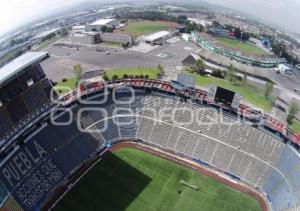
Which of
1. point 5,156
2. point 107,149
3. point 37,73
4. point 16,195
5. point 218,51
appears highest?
point 37,73

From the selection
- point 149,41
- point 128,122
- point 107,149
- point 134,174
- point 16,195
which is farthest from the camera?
point 149,41

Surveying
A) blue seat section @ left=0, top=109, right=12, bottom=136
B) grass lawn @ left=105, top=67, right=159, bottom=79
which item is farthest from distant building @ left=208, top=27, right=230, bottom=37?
blue seat section @ left=0, top=109, right=12, bottom=136

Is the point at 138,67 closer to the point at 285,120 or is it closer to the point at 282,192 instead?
the point at 285,120

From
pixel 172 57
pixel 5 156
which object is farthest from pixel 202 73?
pixel 5 156

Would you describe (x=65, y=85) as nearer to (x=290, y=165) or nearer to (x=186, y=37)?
(x=290, y=165)

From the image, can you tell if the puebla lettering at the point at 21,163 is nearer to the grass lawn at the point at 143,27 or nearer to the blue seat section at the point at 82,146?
the blue seat section at the point at 82,146

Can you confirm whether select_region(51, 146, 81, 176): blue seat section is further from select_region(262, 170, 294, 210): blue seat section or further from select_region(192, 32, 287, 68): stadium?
select_region(192, 32, 287, 68): stadium
